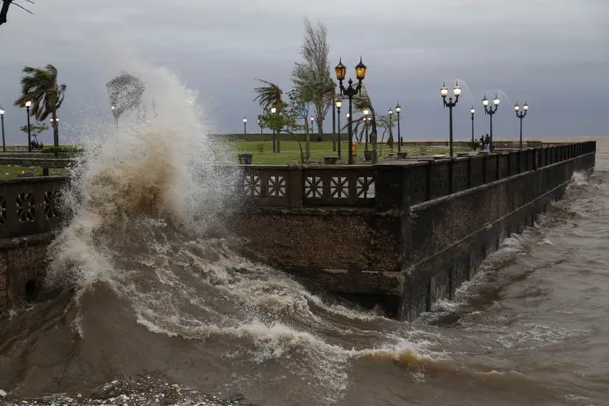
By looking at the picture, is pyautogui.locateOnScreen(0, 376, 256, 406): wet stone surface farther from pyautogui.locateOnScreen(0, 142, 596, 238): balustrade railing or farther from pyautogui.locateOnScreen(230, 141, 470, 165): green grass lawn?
pyautogui.locateOnScreen(230, 141, 470, 165): green grass lawn

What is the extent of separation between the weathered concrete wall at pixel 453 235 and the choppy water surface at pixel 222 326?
0.56 m

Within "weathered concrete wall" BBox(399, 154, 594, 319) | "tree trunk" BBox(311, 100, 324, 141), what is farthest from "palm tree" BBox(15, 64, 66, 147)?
"weathered concrete wall" BBox(399, 154, 594, 319)

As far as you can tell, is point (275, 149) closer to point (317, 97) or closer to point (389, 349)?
point (317, 97)

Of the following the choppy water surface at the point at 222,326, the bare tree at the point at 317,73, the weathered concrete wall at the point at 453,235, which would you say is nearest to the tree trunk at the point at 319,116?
the bare tree at the point at 317,73

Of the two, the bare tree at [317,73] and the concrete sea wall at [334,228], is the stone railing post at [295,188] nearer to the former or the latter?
the concrete sea wall at [334,228]

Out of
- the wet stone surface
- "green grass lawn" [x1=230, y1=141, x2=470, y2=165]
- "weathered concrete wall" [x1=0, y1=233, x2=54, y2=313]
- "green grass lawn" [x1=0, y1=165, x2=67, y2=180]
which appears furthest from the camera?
"green grass lawn" [x1=230, y1=141, x2=470, y2=165]

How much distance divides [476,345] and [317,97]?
56.8 m

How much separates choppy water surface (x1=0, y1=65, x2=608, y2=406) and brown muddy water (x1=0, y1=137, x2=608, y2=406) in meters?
0.03

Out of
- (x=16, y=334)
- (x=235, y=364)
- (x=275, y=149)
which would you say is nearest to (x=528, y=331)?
(x=235, y=364)

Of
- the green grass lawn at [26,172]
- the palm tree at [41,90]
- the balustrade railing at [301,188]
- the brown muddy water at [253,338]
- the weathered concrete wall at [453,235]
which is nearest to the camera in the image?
the brown muddy water at [253,338]

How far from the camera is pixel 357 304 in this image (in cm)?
1222

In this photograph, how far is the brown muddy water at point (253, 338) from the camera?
854 cm

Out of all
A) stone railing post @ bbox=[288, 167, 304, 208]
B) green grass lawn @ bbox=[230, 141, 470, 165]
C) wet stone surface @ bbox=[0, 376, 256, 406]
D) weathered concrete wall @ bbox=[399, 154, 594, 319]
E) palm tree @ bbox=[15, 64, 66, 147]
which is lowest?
wet stone surface @ bbox=[0, 376, 256, 406]

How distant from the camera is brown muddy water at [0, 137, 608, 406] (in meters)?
8.54
